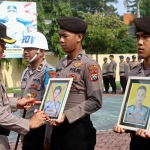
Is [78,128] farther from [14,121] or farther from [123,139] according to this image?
[123,139]

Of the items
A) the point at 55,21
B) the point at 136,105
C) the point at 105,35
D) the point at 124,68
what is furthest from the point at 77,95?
the point at 105,35

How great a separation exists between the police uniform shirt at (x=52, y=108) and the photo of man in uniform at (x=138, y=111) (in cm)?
66

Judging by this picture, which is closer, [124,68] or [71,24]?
[71,24]

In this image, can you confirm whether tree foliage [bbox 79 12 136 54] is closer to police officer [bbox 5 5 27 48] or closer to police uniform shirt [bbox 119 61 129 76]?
police officer [bbox 5 5 27 48]

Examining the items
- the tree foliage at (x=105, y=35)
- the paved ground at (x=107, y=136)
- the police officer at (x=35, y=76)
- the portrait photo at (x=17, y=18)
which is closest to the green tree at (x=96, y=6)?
the tree foliage at (x=105, y=35)

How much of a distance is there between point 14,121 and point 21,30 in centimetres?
1649

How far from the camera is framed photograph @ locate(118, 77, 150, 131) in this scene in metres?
2.84

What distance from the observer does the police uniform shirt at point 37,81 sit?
4301 mm

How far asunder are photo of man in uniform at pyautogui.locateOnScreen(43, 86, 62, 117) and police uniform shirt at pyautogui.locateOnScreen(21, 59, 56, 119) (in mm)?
766

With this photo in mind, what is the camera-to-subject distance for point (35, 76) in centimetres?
442

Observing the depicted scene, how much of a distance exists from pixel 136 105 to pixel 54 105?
793 mm

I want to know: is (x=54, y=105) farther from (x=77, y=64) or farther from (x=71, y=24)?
(x=71, y=24)

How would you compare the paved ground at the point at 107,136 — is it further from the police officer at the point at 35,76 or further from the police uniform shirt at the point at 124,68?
the police uniform shirt at the point at 124,68

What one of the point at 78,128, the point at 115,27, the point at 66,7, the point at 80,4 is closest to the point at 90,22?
the point at 115,27
